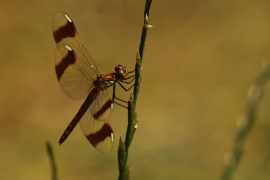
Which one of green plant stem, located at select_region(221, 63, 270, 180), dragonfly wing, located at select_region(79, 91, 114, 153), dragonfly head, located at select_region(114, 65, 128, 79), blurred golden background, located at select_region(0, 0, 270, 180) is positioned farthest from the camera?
blurred golden background, located at select_region(0, 0, 270, 180)

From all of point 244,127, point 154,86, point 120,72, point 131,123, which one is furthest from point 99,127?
point 154,86

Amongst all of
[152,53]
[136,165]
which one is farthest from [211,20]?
[136,165]

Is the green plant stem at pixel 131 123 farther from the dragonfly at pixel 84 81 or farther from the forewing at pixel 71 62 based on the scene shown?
the forewing at pixel 71 62

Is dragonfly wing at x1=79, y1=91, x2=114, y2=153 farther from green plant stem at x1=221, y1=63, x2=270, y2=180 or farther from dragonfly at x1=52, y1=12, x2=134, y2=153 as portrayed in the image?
green plant stem at x1=221, y1=63, x2=270, y2=180

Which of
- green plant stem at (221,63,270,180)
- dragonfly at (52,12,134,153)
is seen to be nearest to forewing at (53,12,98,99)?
dragonfly at (52,12,134,153)

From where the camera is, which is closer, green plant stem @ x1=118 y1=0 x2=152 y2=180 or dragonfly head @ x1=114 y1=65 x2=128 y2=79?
green plant stem @ x1=118 y1=0 x2=152 y2=180

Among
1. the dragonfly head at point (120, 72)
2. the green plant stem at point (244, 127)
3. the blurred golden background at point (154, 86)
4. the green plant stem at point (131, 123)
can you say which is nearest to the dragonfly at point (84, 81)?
the dragonfly head at point (120, 72)

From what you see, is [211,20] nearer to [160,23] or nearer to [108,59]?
[160,23]

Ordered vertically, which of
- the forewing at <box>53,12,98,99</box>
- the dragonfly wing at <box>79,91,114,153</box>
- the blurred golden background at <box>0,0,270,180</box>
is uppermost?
the forewing at <box>53,12,98,99</box>
